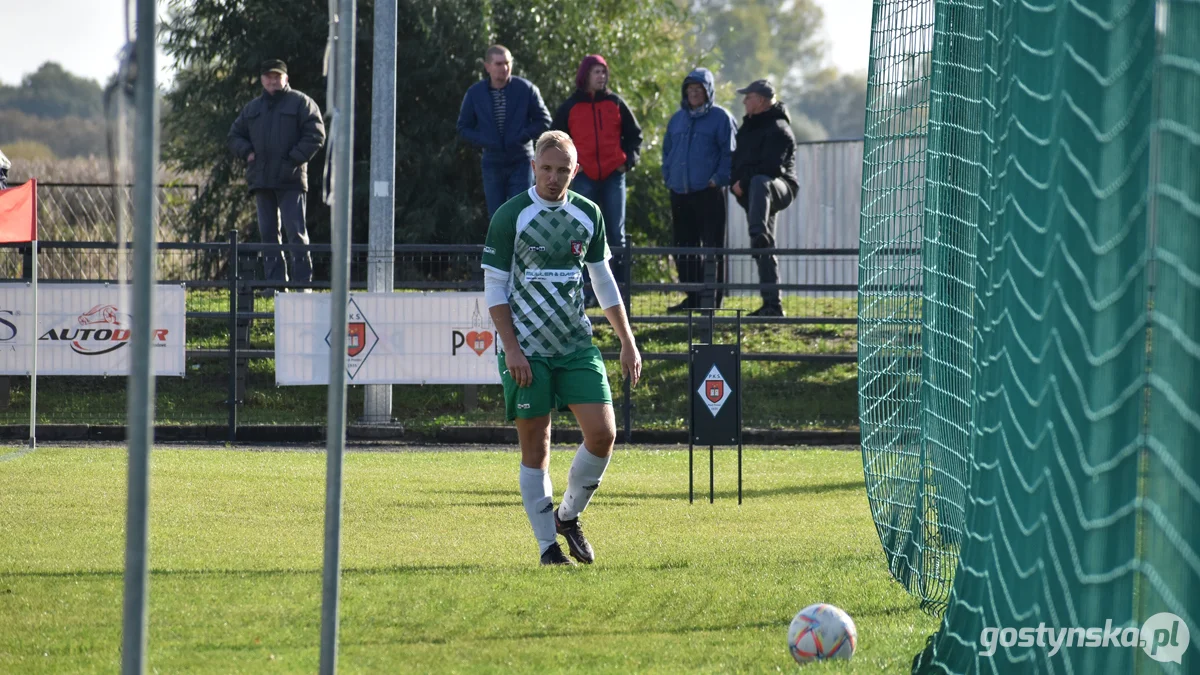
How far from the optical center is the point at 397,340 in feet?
45.2

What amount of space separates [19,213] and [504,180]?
5.44 meters

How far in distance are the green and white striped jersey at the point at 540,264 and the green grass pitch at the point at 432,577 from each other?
3.52ft

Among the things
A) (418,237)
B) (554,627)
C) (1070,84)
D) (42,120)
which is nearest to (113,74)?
(42,120)

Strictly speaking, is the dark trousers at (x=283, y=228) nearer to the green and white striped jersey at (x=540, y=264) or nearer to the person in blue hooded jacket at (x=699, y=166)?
the person in blue hooded jacket at (x=699, y=166)

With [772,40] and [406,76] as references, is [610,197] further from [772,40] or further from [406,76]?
[772,40]

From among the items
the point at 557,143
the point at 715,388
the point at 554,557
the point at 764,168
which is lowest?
the point at 554,557

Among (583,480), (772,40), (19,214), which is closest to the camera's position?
(583,480)

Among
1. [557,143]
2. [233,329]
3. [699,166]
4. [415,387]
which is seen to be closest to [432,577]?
[557,143]

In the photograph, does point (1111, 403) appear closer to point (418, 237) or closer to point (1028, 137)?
point (1028, 137)

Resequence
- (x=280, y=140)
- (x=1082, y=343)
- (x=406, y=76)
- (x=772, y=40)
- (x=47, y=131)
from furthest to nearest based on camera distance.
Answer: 1. (x=772, y=40)
2. (x=406, y=76)
3. (x=280, y=140)
4. (x=47, y=131)
5. (x=1082, y=343)

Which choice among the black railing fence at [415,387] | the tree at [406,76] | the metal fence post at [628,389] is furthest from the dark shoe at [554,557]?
A: the tree at [406,76]

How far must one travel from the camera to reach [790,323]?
15.3 metres

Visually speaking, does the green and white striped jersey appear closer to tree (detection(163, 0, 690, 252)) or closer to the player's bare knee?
the player's bare knee

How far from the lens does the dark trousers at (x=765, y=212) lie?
50.8ft
